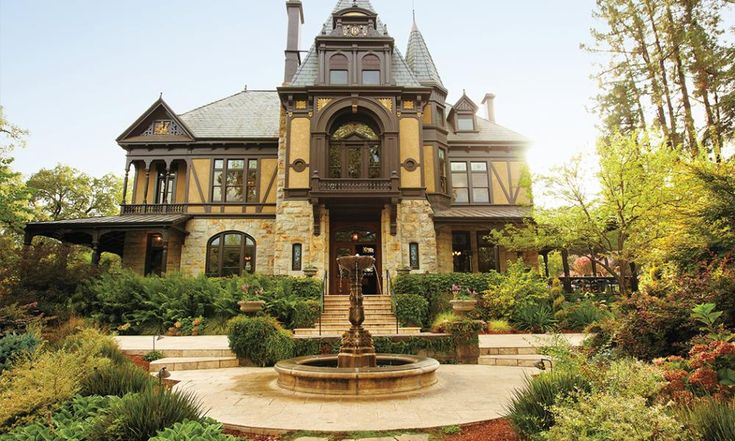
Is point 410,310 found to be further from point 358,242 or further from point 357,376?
point 357,376

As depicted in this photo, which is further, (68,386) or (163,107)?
(163,107)

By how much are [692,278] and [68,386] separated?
944 cm

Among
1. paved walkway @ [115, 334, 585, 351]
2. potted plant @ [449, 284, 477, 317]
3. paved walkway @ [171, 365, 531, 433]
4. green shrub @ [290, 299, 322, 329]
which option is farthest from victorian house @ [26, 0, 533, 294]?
paved walkway @ [171, 365, 531, 433]

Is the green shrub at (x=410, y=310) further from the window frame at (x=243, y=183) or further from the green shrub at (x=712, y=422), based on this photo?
the green shrub at (x=712, y=422)

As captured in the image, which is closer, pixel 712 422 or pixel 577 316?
pixel 712 422

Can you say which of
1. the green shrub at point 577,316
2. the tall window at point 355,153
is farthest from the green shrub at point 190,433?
the tall window at point 355,153

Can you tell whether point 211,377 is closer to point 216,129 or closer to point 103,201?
point 216,129

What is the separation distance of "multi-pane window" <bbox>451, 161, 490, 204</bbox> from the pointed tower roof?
15.1ft

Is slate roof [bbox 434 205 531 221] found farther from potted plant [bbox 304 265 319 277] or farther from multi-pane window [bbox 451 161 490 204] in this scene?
potted plant [bbox 304 265 319 277]

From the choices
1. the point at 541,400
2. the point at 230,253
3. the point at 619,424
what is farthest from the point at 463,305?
the point at 230,253

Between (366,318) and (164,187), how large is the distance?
14.4 meters

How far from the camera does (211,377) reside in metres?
8.43

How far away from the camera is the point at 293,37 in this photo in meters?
24.5

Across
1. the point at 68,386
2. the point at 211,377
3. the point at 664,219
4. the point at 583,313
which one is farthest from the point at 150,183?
the point at 664,219
